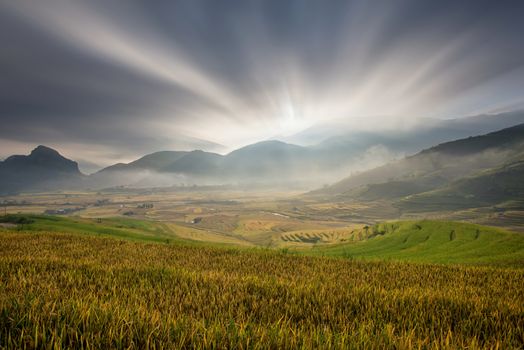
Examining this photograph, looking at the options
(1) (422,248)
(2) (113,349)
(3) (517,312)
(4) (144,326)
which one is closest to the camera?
(2) (113,349)

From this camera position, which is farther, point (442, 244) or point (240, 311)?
point (442, 244)

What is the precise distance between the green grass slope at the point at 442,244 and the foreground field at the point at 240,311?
14.6 m

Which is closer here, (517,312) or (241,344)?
(241,344)

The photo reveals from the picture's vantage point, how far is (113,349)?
278 centimetres

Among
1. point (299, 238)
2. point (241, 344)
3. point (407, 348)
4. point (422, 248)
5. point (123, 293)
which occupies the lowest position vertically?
point (299, 238)

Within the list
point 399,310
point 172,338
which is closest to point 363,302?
point 399,310

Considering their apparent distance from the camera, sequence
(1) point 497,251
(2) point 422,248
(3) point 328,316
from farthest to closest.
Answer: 1. (2) point 422,248
2. (1) point 497,251
3. (3) point 328,316

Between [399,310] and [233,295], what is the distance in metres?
3.35

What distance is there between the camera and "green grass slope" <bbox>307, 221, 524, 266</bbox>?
2234 centimetres

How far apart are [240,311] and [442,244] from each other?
31277 mm

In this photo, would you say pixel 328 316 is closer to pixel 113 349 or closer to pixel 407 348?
pixel 407 348

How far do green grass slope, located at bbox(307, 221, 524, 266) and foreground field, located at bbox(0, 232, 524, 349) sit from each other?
14643 millimetres

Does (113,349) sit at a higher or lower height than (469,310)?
higher

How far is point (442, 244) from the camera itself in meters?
29.0
